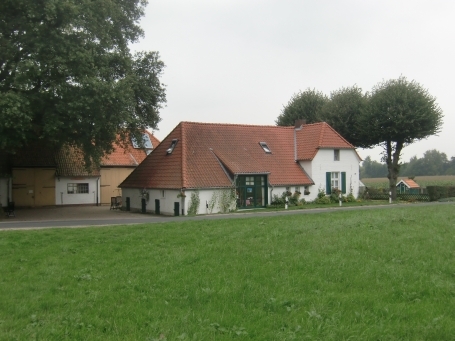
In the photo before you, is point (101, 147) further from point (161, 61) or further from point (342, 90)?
point (342, 90)

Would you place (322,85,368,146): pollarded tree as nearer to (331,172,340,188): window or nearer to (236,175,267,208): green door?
(331,172,340,188): window

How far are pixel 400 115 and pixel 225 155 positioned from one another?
54.9 feet

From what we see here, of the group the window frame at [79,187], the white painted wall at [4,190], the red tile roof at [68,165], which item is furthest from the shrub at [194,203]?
the white painted wall at [4,190]

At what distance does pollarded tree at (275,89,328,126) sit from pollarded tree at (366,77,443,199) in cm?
778

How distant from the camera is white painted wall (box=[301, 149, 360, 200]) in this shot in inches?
1427

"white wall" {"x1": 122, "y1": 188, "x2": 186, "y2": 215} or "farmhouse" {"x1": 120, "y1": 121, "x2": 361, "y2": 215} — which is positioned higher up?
"farmhouse" {"x1": 120, "y1": 121, "x2": 361, "y2": 215}

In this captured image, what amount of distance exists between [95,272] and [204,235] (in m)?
4.90

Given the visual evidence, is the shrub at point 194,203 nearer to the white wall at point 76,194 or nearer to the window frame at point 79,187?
the white wall at point 76,194

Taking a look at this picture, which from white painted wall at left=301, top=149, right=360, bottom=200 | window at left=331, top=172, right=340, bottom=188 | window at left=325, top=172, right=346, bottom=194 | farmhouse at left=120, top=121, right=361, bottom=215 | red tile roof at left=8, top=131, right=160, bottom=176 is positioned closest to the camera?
farmhouse at left=120, top=121, right=361, bottom=215

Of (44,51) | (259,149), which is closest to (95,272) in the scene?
(44,51)

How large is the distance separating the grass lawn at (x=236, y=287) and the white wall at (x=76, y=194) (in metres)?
27.6

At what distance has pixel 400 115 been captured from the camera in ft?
133

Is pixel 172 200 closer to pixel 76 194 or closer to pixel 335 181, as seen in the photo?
pixel 335 181

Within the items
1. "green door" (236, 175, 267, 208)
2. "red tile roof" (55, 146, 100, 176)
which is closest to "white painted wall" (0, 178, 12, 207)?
"red tile roof" (55, 146, 100, 176)
